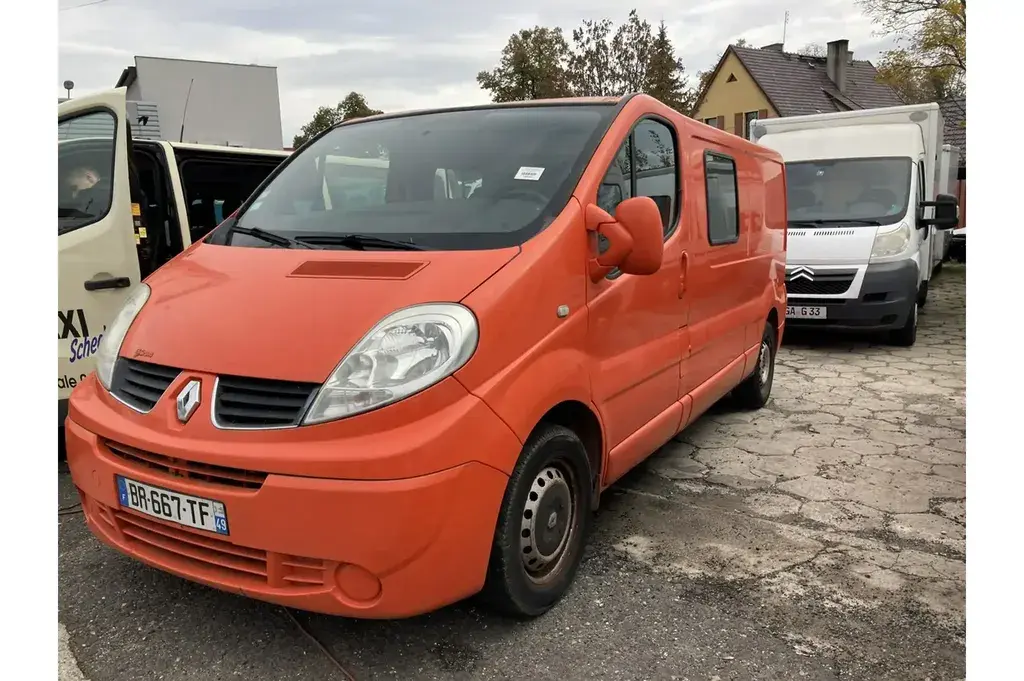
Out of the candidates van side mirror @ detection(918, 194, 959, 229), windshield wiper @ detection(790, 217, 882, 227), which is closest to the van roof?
windshield wiper @ detection(790, 217, 882, 227)

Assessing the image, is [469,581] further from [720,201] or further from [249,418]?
[720,201]

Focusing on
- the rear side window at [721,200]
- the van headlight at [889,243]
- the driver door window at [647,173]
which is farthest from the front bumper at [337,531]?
the van headlight at [889,243]

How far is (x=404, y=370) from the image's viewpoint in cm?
221

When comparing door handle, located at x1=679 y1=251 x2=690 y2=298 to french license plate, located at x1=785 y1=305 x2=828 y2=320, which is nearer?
door handle, located at x1=679 y1=251 x2=690 y2=298

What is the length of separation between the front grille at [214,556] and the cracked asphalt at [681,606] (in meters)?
0.35

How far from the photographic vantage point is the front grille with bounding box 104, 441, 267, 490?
7.05 feet

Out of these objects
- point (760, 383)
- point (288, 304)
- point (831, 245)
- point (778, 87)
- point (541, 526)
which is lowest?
point (541, 526)

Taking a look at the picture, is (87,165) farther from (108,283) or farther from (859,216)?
(859,216)

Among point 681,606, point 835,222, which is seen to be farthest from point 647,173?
point 835,222

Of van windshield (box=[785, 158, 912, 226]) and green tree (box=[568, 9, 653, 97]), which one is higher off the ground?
green tree (box=[568, 9, 653, 97])

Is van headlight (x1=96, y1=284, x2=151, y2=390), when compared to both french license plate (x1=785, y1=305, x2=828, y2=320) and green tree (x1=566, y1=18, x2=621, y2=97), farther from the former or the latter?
green tree (x1=566, y1=18, x2=621, y2=97)

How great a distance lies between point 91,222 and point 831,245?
6811 millimetres

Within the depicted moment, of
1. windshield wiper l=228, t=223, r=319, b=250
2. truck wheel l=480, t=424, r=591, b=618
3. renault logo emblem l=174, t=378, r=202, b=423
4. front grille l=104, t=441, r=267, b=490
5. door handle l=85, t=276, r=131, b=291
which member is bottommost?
truck wheel l=480, t=424, r=591, b=618

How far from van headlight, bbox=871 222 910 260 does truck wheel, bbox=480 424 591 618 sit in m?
6.18
